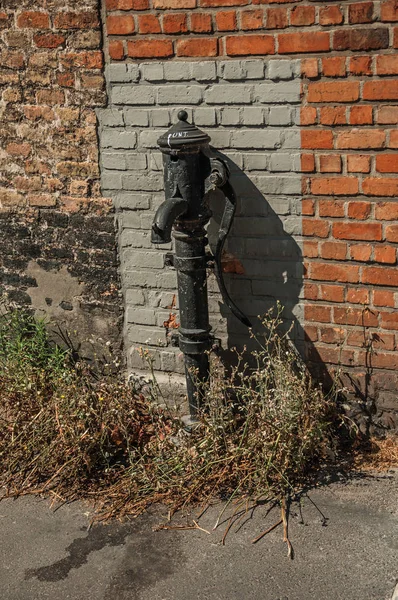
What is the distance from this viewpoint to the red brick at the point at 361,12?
3.34m

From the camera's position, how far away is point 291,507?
346 cm

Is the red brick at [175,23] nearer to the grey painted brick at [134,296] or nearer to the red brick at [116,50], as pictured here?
the red brick at [116,50]

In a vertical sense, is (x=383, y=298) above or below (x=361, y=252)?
below

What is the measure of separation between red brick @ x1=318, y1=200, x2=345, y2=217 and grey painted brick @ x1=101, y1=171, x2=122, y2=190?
1111 millimetres

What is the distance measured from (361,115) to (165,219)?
101 centimetres

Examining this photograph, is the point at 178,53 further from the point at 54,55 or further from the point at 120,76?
the point at 54,55

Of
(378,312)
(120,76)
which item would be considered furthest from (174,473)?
(120,76)

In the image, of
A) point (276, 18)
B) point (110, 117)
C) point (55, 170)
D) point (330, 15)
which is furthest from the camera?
point (55, 170)

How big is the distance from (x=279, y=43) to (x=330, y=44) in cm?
24

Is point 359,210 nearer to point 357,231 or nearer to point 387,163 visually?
point 357,231

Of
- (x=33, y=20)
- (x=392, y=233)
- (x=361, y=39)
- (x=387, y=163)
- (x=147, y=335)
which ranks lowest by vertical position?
(x=147, y=335)

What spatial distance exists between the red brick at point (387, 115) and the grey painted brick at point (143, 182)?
3.85 feet

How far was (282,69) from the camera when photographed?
11.7ft

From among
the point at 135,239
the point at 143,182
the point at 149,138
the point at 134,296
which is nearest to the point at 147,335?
the point at 134,296
